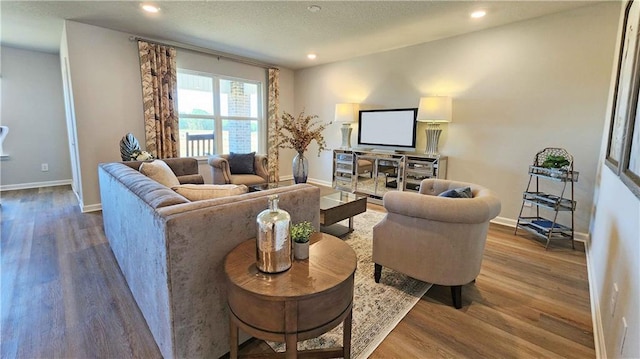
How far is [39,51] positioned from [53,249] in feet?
14.5

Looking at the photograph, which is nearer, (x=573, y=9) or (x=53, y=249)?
(x=53, y=249)

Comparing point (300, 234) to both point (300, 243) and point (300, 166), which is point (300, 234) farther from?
point (300, 166)

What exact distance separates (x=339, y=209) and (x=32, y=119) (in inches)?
236

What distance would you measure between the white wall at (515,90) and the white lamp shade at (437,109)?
0.82 feet

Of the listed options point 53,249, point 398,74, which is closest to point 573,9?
point 398,74

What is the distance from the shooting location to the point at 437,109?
3.86m

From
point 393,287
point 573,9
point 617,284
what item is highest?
point 573,9

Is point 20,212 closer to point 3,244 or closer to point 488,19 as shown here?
point 3,244

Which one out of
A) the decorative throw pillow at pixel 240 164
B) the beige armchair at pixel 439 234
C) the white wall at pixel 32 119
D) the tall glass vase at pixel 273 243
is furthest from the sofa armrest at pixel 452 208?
the white wall at pixel 32 119

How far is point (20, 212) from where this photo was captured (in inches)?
150

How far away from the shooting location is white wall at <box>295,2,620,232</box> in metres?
3.01

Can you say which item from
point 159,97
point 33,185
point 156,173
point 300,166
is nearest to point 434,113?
point 300,166

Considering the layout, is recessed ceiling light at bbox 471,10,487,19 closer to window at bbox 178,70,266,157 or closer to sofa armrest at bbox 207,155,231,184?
sofa armrest at bbox 207,155,231,184

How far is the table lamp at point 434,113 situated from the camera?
12.6ft
